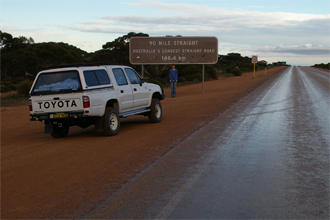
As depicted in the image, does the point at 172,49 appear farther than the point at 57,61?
No

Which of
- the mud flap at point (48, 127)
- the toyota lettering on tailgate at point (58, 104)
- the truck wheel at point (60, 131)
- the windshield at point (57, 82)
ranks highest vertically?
the windshield at point (57, 82)

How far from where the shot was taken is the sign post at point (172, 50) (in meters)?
26.6

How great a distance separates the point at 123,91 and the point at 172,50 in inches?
623

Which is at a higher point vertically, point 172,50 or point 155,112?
point 172,50

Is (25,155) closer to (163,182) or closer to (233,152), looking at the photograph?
(163,182)

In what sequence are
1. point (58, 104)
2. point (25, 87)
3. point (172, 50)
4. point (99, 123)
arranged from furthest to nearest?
point (172, 50)
point (25, 87)
point (99, 123)
point (58, 104)

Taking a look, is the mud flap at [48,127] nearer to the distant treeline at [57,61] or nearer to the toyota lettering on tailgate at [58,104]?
the toyota lettering on tailgate at [58,104]

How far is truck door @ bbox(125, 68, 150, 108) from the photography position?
39.8 ft

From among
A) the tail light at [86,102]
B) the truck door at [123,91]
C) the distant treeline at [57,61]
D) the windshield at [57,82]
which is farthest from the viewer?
the distant treeline at [57,61]

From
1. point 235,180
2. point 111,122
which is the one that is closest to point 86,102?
point 111,122

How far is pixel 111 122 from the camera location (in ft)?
35.6

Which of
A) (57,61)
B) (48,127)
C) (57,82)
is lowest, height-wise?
(48,127)

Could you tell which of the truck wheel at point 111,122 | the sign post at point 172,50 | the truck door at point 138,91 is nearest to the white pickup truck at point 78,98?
the truck wheel at point 111,122

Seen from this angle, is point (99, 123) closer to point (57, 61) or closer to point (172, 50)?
point (172, 50)
